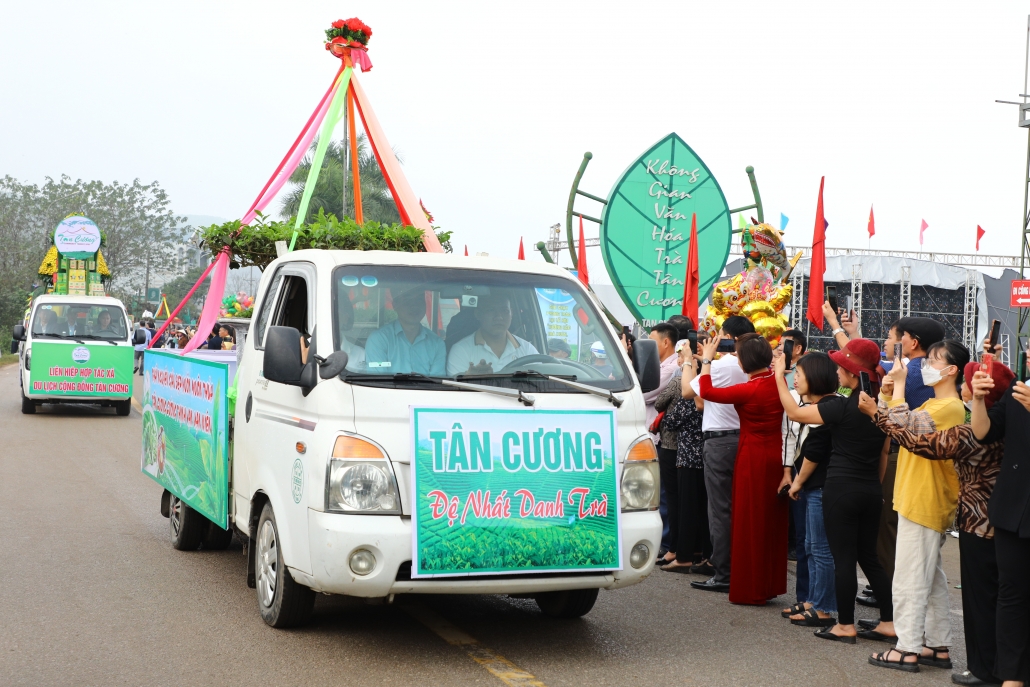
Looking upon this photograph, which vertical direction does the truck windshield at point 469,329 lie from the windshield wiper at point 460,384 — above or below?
above

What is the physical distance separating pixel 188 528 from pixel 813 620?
4.47 m

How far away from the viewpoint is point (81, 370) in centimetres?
1845

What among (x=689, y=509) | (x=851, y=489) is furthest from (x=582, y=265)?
(x=851, y=489)

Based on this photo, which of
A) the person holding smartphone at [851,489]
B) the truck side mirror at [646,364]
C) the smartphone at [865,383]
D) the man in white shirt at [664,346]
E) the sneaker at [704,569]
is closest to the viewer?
the truck side mirror at [646,364]

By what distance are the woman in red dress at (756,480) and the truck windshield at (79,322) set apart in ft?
47.4

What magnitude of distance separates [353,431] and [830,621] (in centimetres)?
322

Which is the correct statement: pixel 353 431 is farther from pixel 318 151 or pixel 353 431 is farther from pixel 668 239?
pixel 668 239

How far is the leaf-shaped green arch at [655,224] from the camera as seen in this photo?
16766 mm

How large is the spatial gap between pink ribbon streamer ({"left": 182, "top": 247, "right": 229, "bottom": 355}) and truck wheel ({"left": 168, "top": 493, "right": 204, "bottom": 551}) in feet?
7.90

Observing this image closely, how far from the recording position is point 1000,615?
5012 mm

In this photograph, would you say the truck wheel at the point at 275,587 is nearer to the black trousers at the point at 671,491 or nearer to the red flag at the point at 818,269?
the black trousers at the point at 671,491

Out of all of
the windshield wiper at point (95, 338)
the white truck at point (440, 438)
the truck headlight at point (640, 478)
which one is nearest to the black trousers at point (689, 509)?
the white truck at point (440, 438)

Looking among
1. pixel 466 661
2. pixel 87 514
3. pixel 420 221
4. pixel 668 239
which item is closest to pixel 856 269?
pixel 668 239

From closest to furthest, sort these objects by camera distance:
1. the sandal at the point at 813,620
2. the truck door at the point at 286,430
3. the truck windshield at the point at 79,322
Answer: the truck door at the point at 286,430 < the sandal at the point at 813,620 < the truck windshield at the point at 79,322
